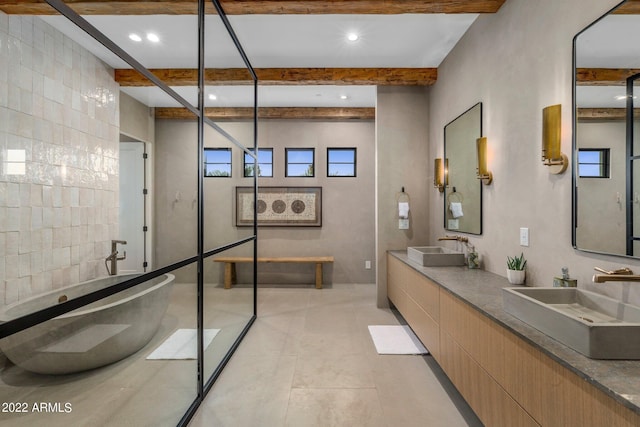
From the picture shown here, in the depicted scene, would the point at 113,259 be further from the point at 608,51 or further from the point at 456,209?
the point at 456,209

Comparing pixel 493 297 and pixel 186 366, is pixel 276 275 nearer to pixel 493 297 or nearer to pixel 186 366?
pixel 186 366

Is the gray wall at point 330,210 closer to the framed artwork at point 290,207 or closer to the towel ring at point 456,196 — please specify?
the framed artwork at point 290,207

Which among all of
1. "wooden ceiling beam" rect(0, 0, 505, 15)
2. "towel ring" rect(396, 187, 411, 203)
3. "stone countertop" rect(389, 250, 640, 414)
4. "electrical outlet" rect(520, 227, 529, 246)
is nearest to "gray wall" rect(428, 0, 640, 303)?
"electrical outlet" rect(520, 227, 529, 246)

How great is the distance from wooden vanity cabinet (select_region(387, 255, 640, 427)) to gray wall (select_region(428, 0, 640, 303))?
600 mm

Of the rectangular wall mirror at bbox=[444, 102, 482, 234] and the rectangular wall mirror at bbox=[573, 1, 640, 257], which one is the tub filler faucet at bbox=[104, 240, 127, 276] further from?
the rectangular wall mirror at bbox=[444, 102, 482, 234]

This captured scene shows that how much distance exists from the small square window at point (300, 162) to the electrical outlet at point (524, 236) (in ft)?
12.1

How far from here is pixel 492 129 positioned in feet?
8.40

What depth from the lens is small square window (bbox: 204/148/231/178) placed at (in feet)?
8.02

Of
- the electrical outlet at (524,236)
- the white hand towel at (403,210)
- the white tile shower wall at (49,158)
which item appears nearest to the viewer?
the white tile shower wall at (49,158)

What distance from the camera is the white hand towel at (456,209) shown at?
3156 millimetres

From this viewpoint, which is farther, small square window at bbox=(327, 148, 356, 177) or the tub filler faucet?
small square window at bbox=(327, 148, 356, 177)

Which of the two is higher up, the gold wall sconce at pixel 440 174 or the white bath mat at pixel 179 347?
the gold wall sconce at pixel 440 174

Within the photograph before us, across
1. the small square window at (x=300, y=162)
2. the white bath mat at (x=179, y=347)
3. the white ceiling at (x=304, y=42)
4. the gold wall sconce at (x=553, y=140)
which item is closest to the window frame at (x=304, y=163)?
the small square window at (x=300, y=162)

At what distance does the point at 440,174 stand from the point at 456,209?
584mm
